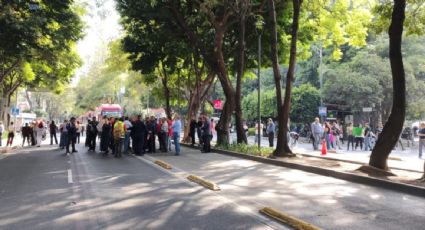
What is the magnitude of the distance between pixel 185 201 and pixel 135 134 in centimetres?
1250

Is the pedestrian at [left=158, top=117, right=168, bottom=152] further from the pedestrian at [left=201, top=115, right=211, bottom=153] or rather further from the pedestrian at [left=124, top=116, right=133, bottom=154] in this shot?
the pedestrian at [left=124, top=116, right=133, bottom=154]

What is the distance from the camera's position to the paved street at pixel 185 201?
721cm

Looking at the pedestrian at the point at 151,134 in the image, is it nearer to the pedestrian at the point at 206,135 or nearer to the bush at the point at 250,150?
the pedestrian at the point at 206,135

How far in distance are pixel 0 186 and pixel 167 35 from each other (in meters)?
16.5

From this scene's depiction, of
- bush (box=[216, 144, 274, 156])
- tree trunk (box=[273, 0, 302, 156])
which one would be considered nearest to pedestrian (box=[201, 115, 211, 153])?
bush (box=[216, 144, 274, 156])

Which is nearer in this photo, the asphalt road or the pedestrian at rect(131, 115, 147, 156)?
the asphalt road

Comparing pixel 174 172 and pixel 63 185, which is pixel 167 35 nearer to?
A: pixel 174 172

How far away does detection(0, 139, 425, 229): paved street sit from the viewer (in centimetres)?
721

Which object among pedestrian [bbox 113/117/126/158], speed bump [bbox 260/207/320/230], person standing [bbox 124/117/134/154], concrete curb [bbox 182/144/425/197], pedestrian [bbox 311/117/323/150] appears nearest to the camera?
speed bump [bbox 260/207/320/230]

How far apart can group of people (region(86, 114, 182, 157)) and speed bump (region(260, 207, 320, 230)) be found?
1271 cm

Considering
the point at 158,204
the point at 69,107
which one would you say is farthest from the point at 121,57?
the point at 69,107

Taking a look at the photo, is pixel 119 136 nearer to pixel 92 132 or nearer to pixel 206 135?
pixel 206 135

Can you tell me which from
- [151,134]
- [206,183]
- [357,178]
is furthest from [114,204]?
[151,134]

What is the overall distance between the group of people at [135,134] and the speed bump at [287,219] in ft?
41.7
